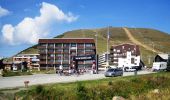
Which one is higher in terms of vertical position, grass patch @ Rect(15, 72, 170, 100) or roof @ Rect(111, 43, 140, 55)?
roof @ Rect(111, 43, 140, 55)

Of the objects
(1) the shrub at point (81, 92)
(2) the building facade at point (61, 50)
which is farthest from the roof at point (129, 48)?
(1) the shrub at point (81, 92)

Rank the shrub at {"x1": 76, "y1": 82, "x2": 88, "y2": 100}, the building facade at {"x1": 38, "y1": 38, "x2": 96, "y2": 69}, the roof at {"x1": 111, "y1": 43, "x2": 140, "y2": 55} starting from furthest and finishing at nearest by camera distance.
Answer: the roof at {"x1": 111, "y1": 43, "x2": 140, "y2": 55}, the building facade at {"x1": 38, "y1": 38, "x2": 96, "y2": 69}, the shrub at {"x1": 76, "y1": 82, "x2": 88, "y2": 100}

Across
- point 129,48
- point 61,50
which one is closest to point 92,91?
point 61,50

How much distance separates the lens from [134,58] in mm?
133375

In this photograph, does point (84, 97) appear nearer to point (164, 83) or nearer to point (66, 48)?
point (164, 83)

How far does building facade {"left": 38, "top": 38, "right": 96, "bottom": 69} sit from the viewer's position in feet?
497

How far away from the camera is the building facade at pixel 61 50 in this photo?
152 meters

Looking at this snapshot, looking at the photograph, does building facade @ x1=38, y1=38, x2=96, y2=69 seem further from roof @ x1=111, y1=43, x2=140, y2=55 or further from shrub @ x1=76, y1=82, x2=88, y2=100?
shrub @ x1=76, y1=82, x2=88, y2=100

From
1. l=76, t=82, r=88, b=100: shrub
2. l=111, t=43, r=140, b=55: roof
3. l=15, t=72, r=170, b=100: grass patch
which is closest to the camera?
l=76, t=82, r=88, b=100: shrub

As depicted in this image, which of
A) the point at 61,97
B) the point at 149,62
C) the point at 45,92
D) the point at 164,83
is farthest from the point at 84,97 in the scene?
the point at 149,62

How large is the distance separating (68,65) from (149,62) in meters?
48.8

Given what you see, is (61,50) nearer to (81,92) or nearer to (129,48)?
(129,48)

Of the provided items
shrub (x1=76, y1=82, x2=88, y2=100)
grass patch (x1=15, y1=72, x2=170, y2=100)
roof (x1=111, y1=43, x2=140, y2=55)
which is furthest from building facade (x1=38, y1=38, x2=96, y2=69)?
shrub (x1=76, y1=82, x2=88, y2=100)

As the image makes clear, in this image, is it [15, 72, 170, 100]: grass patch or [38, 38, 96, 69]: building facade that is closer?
[15, 72, 170, 100]: grass patch
